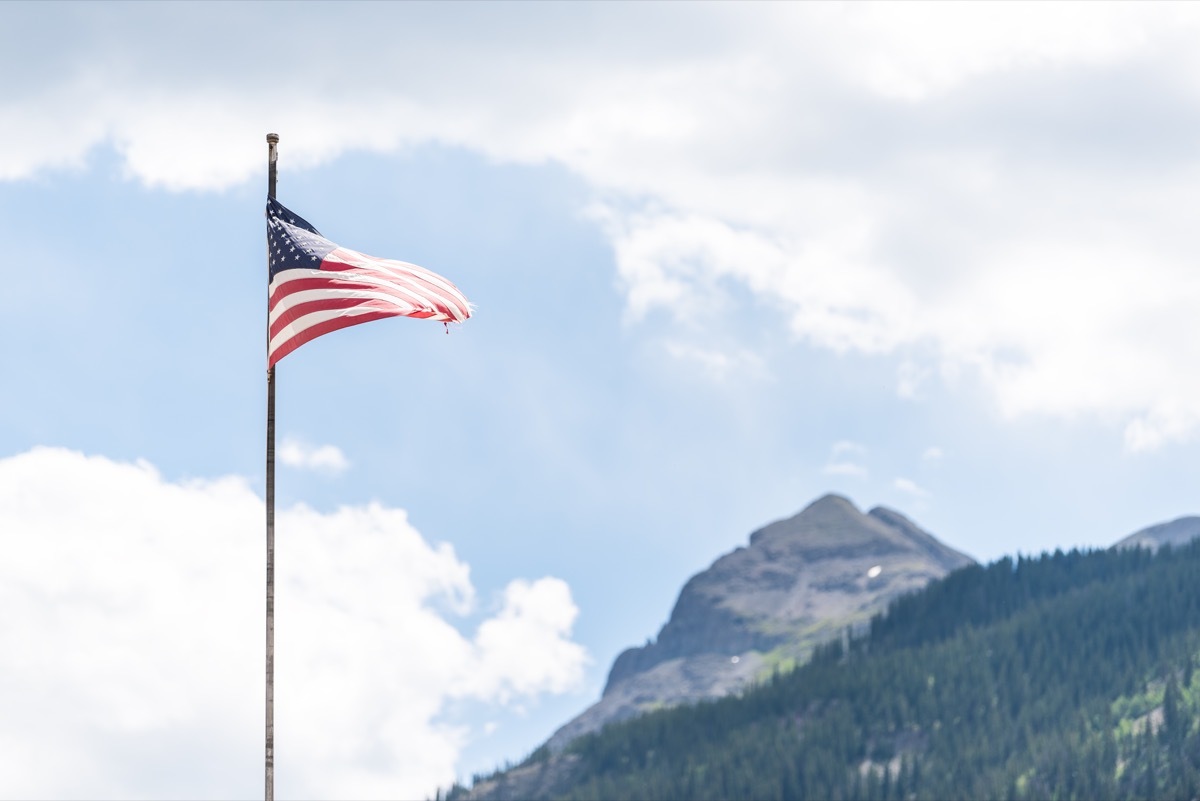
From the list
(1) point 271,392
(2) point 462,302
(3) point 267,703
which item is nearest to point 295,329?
(1) point 271,392

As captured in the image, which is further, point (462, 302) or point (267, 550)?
point (462, 302)

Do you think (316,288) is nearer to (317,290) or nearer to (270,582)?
(317,290)

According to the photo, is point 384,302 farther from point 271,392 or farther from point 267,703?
point 267,703

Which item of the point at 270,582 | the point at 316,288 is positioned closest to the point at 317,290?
the point at 316,288

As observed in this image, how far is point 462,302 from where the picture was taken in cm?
4672

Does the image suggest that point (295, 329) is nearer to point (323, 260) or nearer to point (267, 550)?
point (323, 260)

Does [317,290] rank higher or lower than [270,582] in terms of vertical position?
higher

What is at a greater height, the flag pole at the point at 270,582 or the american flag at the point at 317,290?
the american flag at the point at 317,290

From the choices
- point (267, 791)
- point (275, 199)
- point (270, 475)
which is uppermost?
point (275, 199)

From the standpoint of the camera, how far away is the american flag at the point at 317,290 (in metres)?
43.2

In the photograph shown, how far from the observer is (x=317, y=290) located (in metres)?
43.4

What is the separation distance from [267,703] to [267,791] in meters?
2.00

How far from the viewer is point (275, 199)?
45.1m

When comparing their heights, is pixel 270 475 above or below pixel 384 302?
below
